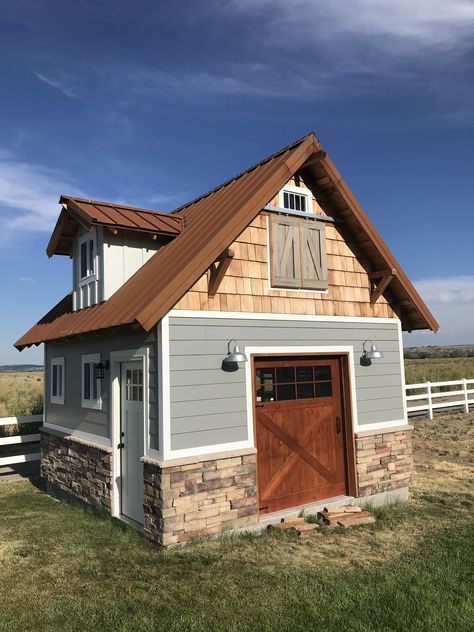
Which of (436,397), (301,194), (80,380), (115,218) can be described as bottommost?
(436,397)

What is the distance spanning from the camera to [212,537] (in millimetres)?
6895

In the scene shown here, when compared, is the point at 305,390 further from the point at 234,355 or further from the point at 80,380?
the point at 80,380

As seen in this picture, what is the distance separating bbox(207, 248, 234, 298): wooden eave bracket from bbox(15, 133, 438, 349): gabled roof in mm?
230

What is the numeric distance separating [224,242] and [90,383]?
155 inches

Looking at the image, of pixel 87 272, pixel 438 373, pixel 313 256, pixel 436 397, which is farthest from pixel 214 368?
pixel 438 373

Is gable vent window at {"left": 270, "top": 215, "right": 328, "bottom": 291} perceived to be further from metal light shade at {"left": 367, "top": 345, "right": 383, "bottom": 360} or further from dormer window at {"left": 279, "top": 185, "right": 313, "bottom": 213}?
metal light shade at {"left": 367, "top": 345, "right": 383, "bottom": 360}

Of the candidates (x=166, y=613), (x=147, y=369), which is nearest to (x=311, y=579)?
(x=166, y=613)

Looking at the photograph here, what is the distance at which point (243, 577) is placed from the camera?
5.70 metres

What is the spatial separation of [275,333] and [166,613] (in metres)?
4.22

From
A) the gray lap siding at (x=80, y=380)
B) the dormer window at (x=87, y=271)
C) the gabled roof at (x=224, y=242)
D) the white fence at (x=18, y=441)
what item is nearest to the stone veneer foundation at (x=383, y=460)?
the gabled roof at (x=224, y=242)

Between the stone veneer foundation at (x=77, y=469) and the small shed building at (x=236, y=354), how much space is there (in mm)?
48

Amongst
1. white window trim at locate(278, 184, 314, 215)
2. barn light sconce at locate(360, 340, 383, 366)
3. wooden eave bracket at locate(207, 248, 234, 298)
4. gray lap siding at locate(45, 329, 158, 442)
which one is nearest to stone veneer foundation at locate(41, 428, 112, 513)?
gray lap siding at locate(45, 329, 158, 442)

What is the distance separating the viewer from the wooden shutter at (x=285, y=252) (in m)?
8.02

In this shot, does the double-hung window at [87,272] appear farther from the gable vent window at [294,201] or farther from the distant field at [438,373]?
the distant field at [438,373]
